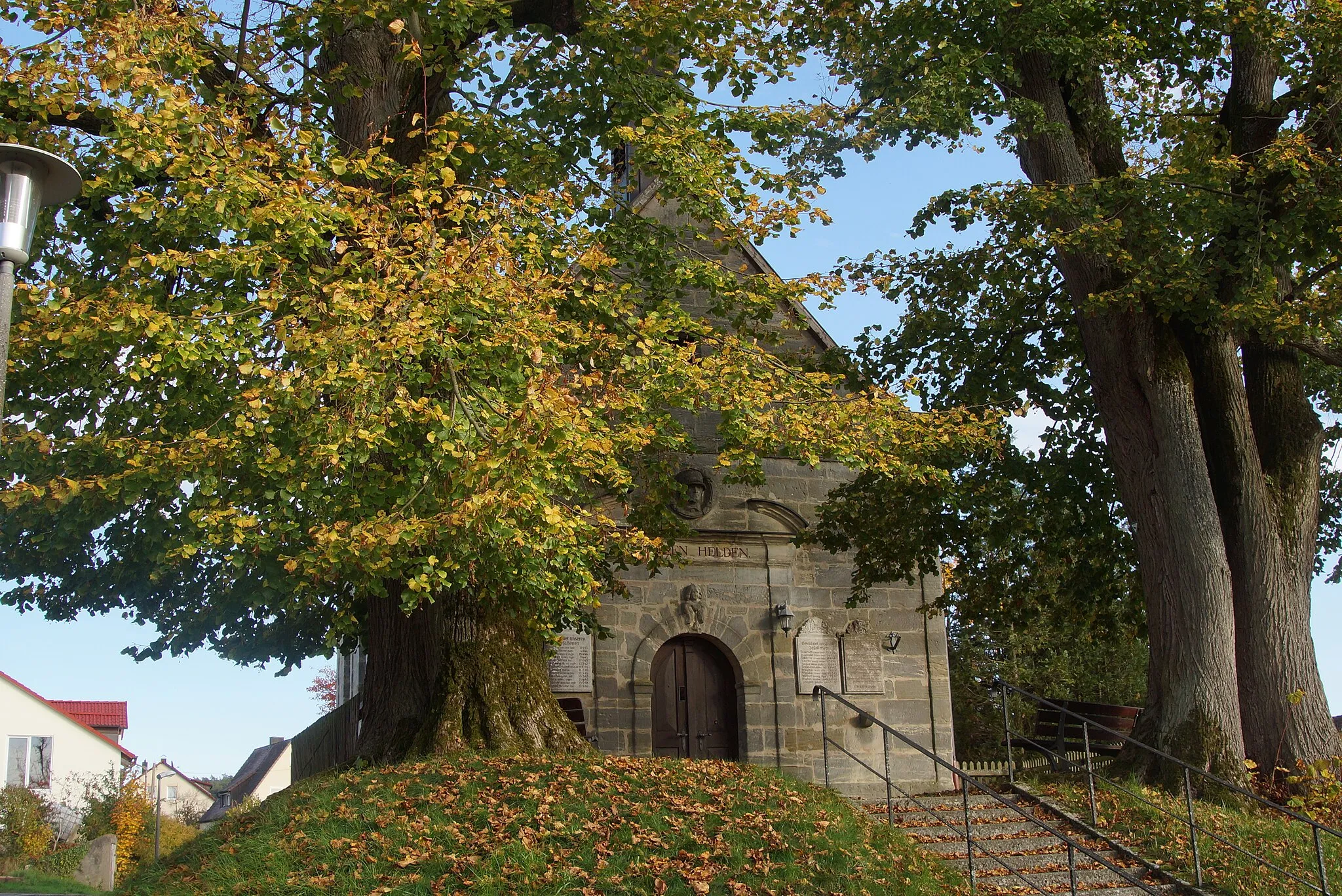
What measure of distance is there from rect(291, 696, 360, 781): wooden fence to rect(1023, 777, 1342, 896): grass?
26.1 ft

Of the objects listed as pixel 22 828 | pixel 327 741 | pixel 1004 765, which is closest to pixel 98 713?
pixel 22 828

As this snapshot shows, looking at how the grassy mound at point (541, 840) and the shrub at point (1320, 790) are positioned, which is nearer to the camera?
the grassy mound at point (541, 840)

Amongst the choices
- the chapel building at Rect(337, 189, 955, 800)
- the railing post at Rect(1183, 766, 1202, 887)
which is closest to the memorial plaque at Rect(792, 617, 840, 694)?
the chapel building at Rect(337, 189, 955, 800)

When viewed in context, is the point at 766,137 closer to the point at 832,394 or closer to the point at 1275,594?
the point at 832,394

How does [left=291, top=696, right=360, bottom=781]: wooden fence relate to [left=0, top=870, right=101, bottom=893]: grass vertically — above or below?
above

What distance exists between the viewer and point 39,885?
20609mm

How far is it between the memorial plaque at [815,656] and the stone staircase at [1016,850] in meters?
2.54

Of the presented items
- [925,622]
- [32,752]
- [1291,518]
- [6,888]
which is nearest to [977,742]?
[925,622]

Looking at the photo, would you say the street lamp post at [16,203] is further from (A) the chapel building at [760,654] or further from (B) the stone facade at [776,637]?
(B) the stone facade at [776,637]

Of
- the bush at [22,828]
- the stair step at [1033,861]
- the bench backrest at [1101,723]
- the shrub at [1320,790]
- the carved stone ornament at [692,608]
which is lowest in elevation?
the bush at [22,828]

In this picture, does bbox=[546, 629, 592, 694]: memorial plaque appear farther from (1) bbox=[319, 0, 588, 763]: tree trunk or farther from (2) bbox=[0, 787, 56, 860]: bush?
(2) bbox=[0, 787, 56, 860]: bush

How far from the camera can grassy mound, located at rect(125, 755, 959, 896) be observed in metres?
7.92

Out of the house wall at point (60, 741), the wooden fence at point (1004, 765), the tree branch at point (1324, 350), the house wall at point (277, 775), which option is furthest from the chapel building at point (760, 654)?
the house wall at point (277, 775)

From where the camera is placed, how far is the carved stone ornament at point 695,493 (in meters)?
15.1
